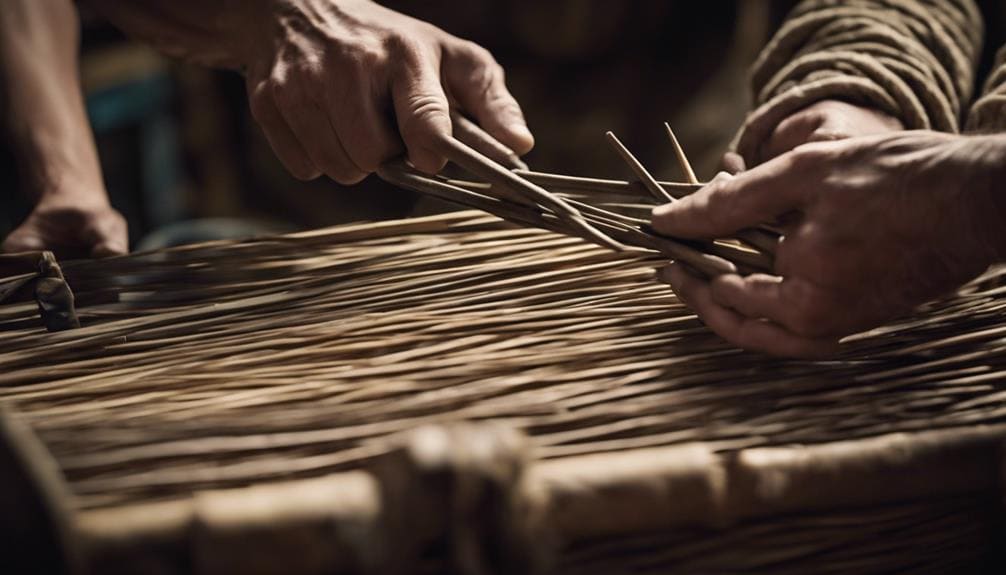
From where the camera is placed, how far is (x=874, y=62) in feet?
3.19

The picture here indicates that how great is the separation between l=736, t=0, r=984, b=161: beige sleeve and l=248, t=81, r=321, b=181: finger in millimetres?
496

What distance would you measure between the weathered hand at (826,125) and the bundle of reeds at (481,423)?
21 cm

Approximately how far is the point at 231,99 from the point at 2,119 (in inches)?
58.8

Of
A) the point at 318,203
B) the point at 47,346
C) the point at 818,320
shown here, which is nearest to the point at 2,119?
the point at 47,346

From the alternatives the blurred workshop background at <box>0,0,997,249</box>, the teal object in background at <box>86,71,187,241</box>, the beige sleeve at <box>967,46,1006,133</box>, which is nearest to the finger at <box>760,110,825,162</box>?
the beige sleeve at <box>967,46,1006,133</box>

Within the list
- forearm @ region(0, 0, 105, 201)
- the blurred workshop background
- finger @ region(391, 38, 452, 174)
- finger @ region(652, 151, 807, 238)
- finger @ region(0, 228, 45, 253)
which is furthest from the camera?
the blurred workshop background

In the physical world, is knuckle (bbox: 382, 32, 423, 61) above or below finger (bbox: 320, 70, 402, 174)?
above

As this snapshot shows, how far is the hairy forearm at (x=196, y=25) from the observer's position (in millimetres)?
991

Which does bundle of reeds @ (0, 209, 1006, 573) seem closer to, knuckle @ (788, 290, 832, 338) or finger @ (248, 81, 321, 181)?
knuckle @ (788, 290, 832, 338)

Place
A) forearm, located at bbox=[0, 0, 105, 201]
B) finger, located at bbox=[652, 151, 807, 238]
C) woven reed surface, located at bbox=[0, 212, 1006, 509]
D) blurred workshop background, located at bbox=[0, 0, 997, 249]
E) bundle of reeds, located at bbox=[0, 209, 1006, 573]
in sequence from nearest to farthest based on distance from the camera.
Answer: bundle of reeds, located at bbox=[0, 209, 1006, 573]
woven reed surface, located at bbox=[0, 212, 1006, 509]
finger, located at bbox=[652, 151, 807, 238]
forearm, located at bbox=[0, 0, 105, 201]
blurred workshop background, located at bbox=[0, 0, 997, 249]

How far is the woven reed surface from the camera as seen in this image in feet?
1.73

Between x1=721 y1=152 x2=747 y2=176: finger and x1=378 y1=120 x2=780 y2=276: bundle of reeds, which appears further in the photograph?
x1=721 y1=152 x2=747 y2=176: finger

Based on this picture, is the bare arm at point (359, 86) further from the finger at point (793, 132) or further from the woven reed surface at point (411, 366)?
the finger at point (793, 132)

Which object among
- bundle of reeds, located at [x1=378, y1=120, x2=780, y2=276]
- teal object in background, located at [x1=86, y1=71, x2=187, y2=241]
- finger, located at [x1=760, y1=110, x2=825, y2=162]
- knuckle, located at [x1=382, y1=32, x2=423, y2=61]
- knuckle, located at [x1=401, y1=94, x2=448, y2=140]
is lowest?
teal object in background, located at [x1=86, y1=71, x2=187, y2=241]
